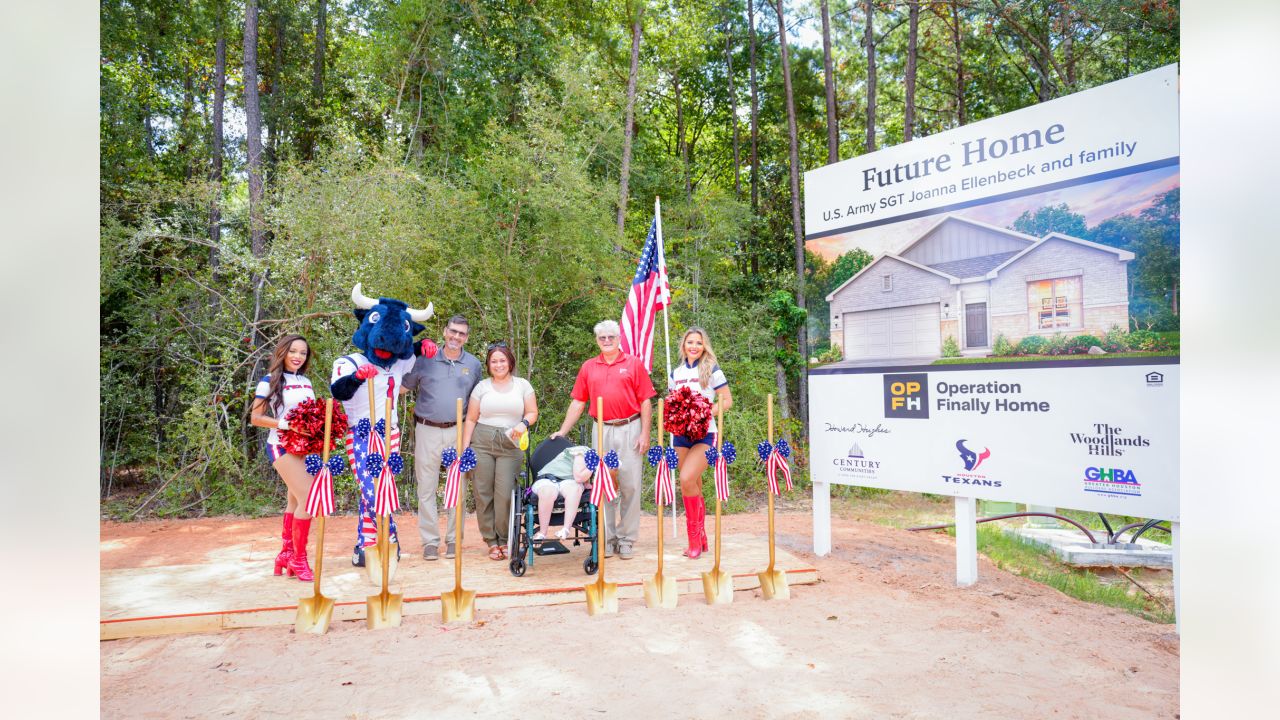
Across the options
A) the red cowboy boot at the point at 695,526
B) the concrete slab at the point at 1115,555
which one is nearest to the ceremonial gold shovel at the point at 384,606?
the red cowboy boot at the point at 695,526

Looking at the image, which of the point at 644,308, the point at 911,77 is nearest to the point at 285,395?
the point at 644,308

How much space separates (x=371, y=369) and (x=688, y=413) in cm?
197

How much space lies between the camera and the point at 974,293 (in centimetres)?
443

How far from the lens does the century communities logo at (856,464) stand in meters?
4.94

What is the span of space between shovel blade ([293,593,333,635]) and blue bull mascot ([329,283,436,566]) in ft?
2.32

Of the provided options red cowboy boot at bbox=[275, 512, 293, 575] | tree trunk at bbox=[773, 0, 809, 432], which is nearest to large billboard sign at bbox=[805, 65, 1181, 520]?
red cowboy boot at bbox=[275, 512, 293, 575]

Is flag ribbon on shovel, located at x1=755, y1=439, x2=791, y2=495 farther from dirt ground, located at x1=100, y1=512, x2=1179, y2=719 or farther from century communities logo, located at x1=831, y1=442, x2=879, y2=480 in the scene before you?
century communities logo, located at x1=831, y1=442, x2=879, y2=480

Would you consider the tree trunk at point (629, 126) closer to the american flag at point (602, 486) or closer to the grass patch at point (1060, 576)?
the grass patch at point (1060, 576)

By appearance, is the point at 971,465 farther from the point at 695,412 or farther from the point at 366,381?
the point at 366,381

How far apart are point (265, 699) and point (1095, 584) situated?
4976 millimetres

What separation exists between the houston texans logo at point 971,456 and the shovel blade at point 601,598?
7.44ft

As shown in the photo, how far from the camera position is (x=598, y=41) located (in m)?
11.7
